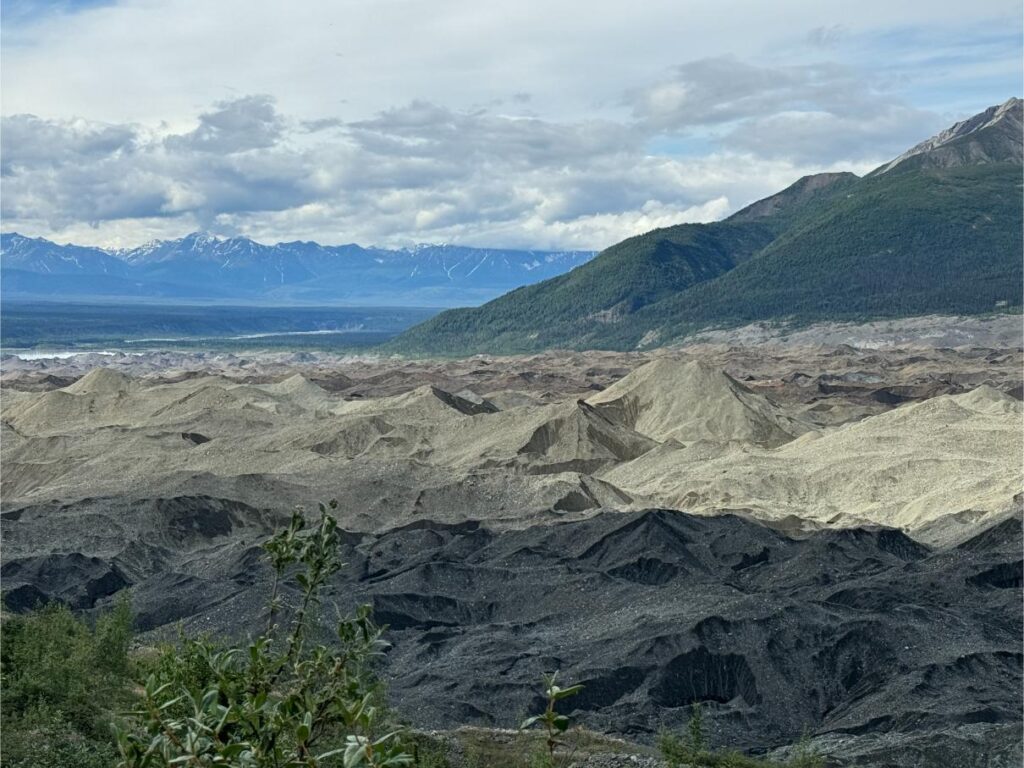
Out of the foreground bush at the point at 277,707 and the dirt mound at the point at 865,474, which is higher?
the foreground bush at the point at 277,707

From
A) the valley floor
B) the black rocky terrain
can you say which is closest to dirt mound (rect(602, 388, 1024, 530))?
the valley floor

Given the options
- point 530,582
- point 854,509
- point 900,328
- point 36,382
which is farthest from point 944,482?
point 900,328

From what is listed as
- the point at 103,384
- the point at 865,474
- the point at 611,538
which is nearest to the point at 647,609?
the point at 611,538

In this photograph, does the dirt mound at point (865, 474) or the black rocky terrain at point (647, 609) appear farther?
the dirt mound at point (865, 474)

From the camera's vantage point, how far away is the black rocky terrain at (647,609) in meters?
37.2

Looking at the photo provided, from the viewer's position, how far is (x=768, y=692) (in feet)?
129

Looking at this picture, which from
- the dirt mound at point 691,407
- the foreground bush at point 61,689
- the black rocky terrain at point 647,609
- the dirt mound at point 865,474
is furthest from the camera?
the dirt mound at point 691,407

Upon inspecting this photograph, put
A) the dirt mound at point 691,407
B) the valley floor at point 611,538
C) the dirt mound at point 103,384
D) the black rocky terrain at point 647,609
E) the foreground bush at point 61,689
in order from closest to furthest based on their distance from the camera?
1. the foreground bush at point 61,689
2. the black rocky terrain at point 647,609
3. the valley floor at point 611,538
4. the dirt mound at point 691,407
5. the dirt mound at point 103,384

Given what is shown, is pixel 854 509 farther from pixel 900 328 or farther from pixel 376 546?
pixel 900 328

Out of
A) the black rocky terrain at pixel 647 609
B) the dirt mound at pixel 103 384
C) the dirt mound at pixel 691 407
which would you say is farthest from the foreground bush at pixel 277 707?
the dirt mound at pixel 103 384

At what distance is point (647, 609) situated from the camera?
45.7 metres

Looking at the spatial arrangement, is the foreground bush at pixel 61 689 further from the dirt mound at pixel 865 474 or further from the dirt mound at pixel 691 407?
the dirt mound at pixel 691 407

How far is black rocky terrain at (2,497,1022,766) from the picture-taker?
3716 cm

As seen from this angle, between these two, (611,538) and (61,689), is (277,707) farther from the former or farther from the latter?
(611,538)
